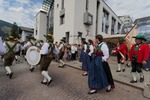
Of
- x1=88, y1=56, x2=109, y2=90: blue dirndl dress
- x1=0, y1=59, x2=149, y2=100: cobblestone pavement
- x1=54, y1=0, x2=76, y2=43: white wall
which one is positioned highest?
x1=54, y1=0, x2=76, y2=43: white wall

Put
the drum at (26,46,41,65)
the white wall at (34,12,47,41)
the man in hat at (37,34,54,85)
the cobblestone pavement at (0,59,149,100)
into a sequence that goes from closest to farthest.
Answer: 1. the cobblestone pavement at (0,59,149,100)
2. the man in hat at (37,34,54,85)
3. the drum at (26,46,41,65)
4. the white wall at (34,12,47,41)

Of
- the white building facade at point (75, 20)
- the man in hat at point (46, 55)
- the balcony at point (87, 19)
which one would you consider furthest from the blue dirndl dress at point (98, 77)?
the balcony at point (87, 19)

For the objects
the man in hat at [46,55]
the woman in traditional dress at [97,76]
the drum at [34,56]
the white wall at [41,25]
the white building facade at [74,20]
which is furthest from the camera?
the white wall at [41,25]

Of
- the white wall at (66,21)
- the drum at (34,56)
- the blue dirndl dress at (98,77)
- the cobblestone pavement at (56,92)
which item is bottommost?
the cobblestone pavement at (56,92)

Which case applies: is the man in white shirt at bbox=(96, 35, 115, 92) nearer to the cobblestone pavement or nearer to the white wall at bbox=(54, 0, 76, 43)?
the cobblestone pavement

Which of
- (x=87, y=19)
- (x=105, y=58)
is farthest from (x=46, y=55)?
(x=87, y=19)

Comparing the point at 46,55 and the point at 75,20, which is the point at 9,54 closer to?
the point at 46,55

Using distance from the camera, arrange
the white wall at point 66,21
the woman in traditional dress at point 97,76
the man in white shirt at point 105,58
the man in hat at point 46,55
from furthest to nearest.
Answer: the white wall at point 66,21
the man in hat at point 46,55
the woman in traditional dress at point 97,76
the man in white shirt at point 105,58

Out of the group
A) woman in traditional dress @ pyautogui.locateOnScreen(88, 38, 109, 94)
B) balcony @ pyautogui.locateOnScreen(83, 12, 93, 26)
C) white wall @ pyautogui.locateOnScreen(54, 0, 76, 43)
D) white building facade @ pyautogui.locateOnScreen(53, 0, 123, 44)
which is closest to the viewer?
woman in traditional dress @ pyautogui.locateOnScreen(88, 38, 109, 94)

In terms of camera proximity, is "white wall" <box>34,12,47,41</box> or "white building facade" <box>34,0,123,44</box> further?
"white wall" <box>34,12,47,41</box>

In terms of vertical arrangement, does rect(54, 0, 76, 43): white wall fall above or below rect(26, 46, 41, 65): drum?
above

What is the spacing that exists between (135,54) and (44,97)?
3.52 m

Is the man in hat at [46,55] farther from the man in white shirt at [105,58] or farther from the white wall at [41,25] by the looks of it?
the white wall at [41,25]

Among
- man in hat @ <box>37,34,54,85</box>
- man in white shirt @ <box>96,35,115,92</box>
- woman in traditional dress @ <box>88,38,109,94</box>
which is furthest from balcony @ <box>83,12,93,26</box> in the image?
woman in traditional dress @ <box>88,38,109,94</box>
